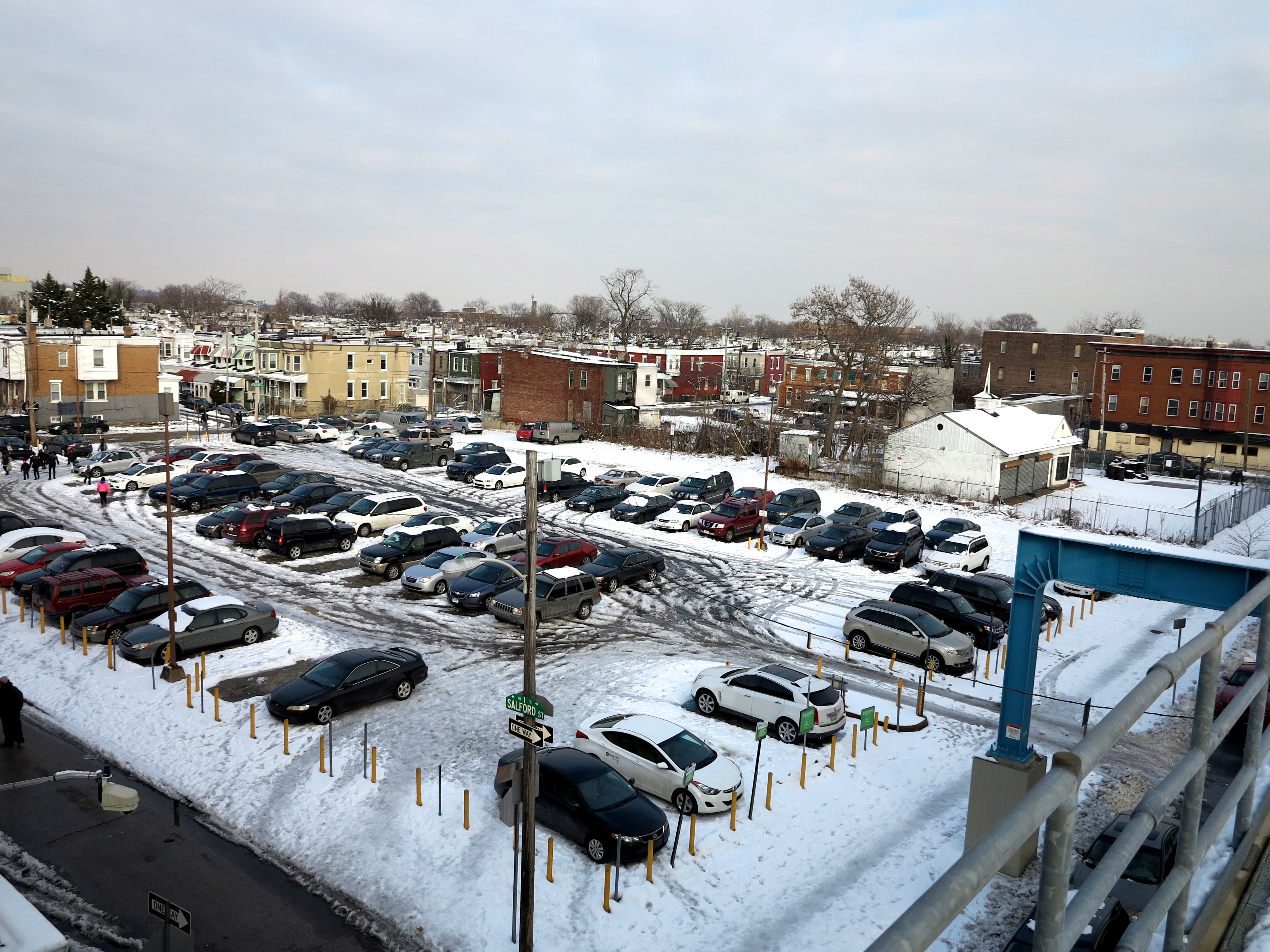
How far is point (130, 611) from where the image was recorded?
25656 mm

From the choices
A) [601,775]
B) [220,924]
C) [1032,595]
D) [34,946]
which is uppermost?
[1032,595]

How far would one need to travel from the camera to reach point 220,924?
13.9 m

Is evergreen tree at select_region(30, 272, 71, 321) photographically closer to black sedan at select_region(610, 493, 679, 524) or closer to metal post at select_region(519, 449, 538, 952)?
black sedan at select_region(610, 493, 679, 524)

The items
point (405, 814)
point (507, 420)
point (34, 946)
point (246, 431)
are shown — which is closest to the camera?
point (34, 946)

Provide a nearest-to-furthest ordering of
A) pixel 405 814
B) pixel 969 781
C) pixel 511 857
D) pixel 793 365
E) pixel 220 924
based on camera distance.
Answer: pixel 220 924, pixel 511 857, pixel 405 814, pixel 969 781, pixel 793 365

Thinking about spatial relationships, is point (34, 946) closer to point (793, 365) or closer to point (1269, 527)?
point (1269, 527)

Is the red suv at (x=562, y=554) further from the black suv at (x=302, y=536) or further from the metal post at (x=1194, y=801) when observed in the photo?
the metal post at (x=1194, y=801)

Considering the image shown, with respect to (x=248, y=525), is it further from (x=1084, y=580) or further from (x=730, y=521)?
(x=1084, y=580)

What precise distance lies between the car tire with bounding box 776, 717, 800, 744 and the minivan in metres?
45.6

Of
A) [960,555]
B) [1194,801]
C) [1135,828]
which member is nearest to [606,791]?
[1194,801]

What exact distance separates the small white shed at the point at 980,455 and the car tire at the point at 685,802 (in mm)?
36872

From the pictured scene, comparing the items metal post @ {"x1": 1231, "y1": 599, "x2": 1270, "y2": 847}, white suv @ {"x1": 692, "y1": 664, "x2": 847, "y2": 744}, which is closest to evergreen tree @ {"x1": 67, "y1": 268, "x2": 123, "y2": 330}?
white suv @ {"x1": 692, "y1": 664, "x2": 847, "y2": 744}

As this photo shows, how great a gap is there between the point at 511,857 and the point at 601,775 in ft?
6.68

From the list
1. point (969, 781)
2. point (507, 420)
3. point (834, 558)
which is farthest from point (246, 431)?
point (969, 781)
